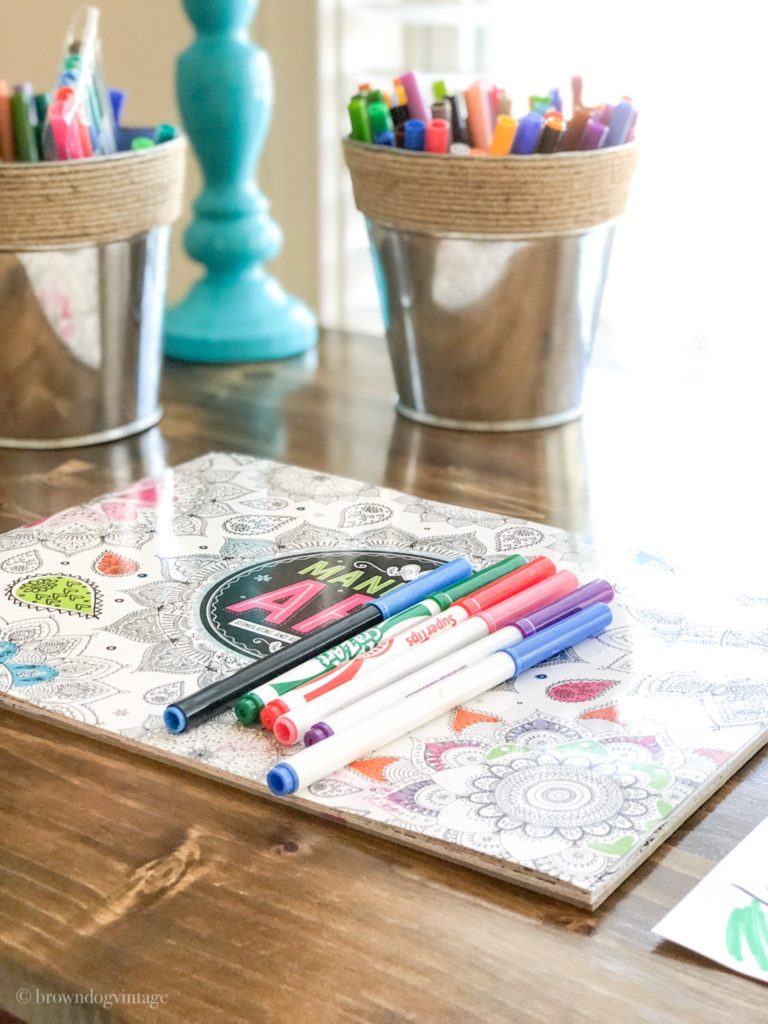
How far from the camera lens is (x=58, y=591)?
0.63 m

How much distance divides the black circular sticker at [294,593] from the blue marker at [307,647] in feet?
0.04

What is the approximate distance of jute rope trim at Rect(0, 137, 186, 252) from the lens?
2.63 feet

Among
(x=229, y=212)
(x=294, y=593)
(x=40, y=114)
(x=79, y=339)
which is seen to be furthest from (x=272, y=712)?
(x=229, y=212)

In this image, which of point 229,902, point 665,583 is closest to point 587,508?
point 665,583

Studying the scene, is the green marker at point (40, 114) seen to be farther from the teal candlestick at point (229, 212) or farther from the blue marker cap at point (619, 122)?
the blue marker cap at point (619, 122)

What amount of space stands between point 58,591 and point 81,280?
28 centimetres

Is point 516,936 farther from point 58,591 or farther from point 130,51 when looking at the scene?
point 130,51

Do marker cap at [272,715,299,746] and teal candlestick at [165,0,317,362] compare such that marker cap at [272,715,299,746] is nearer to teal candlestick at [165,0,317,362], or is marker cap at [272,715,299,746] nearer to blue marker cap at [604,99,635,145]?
blue marker cap at [604,99,635,145]

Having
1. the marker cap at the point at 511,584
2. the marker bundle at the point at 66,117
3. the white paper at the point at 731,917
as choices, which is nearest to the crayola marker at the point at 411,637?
the marker cap at the point at 511,584

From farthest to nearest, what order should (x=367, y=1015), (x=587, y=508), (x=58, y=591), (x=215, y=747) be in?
(x=587, y=508), (x=58, y=591), (x=215, y=747), (x=367, y=1015)

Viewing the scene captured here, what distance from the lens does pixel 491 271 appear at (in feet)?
2.81

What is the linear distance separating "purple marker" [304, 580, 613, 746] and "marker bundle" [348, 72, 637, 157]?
34 cm

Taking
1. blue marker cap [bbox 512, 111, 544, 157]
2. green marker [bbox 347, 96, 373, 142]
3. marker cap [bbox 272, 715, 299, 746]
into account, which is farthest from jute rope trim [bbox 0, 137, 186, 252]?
marker cap [bbox 272, 715, 299, 746]

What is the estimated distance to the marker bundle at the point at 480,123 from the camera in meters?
0.83
